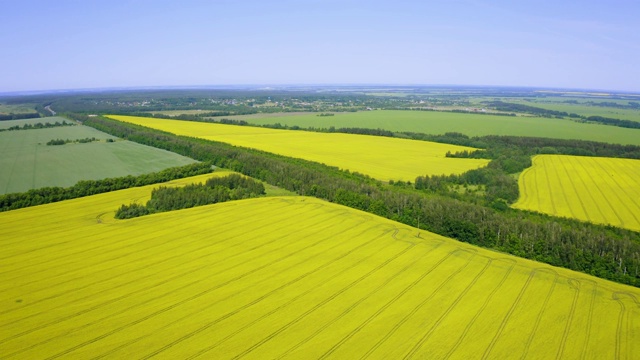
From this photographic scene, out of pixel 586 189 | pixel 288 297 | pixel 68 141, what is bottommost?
pixel 288 297

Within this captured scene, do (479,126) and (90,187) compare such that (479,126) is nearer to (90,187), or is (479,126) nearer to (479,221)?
(479,221)

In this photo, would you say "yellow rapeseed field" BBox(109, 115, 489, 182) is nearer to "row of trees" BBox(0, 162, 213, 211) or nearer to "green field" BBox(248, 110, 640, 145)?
"green field" BBox(248, 110, 640, 145)

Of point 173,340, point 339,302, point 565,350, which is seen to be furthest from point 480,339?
point 173,340

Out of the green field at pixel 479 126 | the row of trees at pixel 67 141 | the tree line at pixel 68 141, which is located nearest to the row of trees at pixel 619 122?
the green field at pixel 479 126

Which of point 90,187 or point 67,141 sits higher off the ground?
point 67,141

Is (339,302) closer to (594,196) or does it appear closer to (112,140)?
(594,196)

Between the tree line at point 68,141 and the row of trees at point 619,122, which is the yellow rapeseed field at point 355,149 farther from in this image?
the row of trees at point 619,122

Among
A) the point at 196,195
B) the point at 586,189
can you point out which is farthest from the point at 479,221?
the point at 196,195
